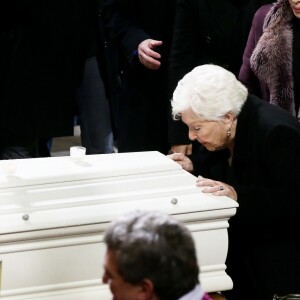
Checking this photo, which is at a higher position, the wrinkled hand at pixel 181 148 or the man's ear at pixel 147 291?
the man's ear at pixel 147 291

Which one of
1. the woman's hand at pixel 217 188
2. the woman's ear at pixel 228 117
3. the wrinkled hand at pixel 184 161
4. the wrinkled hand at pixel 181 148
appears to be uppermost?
the woman's ear at pixel 228 117

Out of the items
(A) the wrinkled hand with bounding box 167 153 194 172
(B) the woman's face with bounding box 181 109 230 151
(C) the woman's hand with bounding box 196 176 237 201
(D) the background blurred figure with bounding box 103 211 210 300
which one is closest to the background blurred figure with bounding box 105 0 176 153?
(A) the wrinkled hand with bounding box 167 153 194 172

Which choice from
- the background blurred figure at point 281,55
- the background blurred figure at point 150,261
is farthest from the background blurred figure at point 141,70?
the background blurred figure at point 150,261

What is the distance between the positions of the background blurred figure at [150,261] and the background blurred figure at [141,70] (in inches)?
84.2

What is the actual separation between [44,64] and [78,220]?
1.55 m

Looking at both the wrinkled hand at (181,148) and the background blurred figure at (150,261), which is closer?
the background blurred figure at (150,261)

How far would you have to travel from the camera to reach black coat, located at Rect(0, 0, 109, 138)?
3.83 m

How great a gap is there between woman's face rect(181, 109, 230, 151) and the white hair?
0.02 metres

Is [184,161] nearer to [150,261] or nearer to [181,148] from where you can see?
[181,148]

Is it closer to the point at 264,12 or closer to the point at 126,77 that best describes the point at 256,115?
the point at 264,12

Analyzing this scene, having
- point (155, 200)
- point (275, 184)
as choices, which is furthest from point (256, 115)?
point (155, 200)

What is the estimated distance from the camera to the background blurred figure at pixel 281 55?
3516 mm

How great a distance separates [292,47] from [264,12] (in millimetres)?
241

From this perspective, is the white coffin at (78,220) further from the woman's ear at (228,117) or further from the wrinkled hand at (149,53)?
the wrinkled hand at (149,53)
